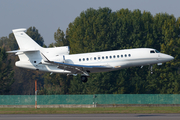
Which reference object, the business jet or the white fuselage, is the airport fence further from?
the white fuselage

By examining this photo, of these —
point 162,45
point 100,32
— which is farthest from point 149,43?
point 100,32

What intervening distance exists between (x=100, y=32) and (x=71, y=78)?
1374cm

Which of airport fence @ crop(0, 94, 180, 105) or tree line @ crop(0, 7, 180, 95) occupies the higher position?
tree line @ crop(0, 7, 180, 95)

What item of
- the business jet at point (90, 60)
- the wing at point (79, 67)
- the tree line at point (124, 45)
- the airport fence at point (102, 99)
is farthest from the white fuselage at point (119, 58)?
the tree line at point (124, 45)

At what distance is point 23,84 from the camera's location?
96938mm

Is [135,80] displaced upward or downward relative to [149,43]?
downward

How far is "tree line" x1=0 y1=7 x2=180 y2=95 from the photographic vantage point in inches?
2532

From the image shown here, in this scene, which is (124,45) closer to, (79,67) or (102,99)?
(102,99)

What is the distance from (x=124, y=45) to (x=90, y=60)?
3368cm

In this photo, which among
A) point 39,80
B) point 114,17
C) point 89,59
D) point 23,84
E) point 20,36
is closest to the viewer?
point 89,59

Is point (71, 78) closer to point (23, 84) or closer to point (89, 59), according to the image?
point (23, 84)

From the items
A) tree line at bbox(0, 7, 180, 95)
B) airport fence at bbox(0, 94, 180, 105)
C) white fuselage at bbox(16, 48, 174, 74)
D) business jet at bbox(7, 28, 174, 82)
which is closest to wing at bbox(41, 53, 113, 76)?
business jet at bbox(7, 28, 174, 82)

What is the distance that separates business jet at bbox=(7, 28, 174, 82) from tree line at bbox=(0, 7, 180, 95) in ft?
83.3

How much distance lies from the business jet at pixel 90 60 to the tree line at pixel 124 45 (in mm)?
25395
